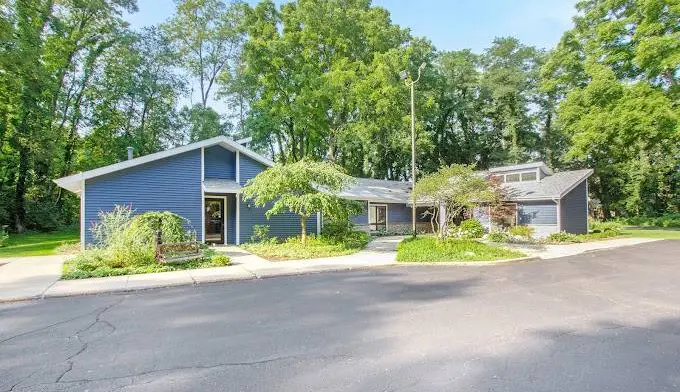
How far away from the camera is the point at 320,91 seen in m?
24.8

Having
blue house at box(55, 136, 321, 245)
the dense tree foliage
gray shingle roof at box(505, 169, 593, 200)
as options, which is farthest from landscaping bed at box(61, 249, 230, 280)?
gray shingle roof at box(505, 169, 593, 200)

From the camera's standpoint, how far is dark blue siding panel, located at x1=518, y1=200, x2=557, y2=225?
20.0 meters

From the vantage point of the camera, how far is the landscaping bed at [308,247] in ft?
42.4

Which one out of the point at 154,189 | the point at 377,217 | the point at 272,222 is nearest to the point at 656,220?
the point at 377,217

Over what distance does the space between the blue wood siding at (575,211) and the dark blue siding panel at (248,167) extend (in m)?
16.3

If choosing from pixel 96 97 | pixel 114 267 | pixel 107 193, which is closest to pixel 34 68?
pixel 107 193

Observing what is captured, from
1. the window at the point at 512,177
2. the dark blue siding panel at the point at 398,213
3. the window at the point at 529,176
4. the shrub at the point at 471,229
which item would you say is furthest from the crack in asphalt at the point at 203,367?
the window at the point at 512,177

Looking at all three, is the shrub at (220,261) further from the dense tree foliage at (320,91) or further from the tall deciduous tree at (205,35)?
the tall deciduous tree at (205,35)

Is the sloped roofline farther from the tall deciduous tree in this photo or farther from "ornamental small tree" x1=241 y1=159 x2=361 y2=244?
the tall deciduous tree

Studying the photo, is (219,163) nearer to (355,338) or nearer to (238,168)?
(238,168)

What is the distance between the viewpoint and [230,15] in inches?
1235

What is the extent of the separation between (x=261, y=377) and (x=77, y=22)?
1328 inches

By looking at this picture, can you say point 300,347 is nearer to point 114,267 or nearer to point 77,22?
point 114,267

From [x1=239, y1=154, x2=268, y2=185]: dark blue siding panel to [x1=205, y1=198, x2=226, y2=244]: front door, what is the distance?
1499 millimetres
